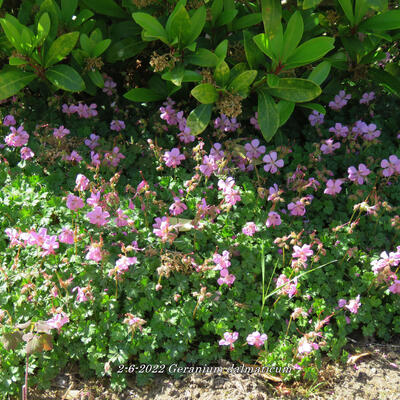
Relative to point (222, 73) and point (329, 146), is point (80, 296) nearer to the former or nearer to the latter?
point (222, 73)

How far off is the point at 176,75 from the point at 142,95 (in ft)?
1.70

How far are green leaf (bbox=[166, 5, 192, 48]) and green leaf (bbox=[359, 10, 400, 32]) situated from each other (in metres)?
1.24

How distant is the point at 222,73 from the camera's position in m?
2.99

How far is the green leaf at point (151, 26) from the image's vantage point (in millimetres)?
2857

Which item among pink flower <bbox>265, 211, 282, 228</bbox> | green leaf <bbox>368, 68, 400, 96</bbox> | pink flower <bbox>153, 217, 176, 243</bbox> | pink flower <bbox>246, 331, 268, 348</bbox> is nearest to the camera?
pink flower <bbox>246, 331, 268, 348</bbox>

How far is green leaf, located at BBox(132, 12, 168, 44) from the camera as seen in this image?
2.86 metres

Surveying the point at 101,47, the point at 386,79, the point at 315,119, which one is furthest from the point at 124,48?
the point at 386,79

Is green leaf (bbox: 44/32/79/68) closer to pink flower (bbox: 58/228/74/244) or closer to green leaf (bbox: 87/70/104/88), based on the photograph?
green leaf (bbox: 87/70/104/88)

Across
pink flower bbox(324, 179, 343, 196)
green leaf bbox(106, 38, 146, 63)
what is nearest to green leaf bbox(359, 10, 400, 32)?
pink flower bbox(324, 179, 343, 196)

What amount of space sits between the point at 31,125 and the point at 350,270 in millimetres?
2607

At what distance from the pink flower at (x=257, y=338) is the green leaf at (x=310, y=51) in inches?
68.1

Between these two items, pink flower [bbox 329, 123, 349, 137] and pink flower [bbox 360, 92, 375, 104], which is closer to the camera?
pink flower [bbox 329, 123, 349, 137]

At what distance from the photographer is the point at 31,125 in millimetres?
3590

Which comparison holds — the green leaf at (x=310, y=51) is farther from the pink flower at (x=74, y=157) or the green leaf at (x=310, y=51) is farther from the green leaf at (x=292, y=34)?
the pink flower at (x=74, y=157)
